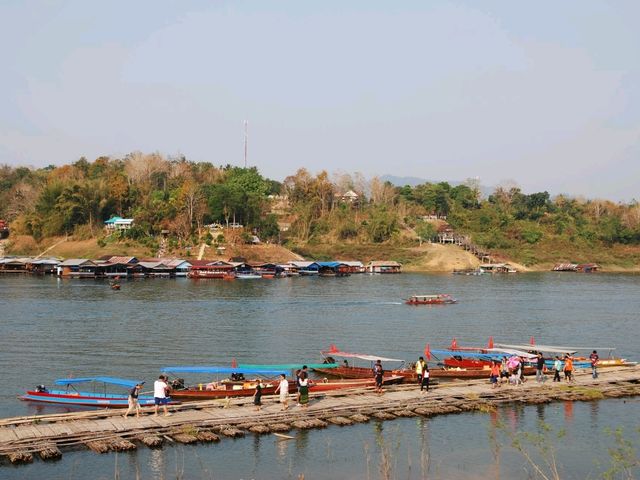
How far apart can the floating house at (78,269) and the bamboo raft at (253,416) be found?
263 feet

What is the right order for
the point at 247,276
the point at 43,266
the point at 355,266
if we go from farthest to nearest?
the point at 355,266, the point at 43,266, the point at 247,276

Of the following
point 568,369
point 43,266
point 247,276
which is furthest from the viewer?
point 43,266

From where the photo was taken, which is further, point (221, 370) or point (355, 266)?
point (355, 266)

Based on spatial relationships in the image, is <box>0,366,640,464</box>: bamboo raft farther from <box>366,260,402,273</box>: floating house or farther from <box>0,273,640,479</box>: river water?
<box>366,260,402,273</box>: floating house

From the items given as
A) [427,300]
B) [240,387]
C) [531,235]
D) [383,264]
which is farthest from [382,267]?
[240,387]

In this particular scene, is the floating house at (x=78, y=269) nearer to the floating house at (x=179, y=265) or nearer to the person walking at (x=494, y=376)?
the floating house at (x=179, y=265)

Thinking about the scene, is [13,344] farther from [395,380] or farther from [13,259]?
[13,259]

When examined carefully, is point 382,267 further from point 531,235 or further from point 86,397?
point 86,397

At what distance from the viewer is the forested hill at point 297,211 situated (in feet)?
395

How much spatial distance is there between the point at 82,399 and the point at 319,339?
2245cm

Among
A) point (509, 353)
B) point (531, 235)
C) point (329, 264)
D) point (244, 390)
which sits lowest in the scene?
point (244, 390)

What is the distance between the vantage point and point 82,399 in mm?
29219

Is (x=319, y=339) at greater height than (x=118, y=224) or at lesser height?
lesser

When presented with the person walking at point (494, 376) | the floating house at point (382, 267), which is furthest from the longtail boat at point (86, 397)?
the floating house at point (382, 267)
